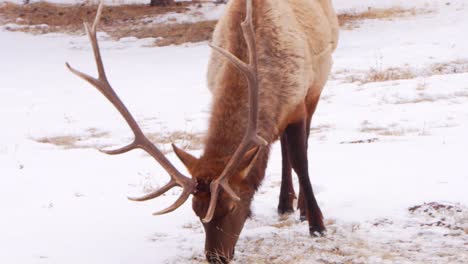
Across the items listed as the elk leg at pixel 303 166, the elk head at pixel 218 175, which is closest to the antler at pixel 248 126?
the elk head at pixel 218 175

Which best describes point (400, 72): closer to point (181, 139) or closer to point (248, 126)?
point (181, 139)

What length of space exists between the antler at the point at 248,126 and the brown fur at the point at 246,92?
11cm

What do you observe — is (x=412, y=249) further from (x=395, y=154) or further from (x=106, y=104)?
(x=106, y=104)

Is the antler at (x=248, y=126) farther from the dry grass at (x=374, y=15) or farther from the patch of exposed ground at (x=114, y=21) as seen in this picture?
the dry grass at (x=374, y=15)

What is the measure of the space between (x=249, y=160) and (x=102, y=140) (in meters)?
5.51

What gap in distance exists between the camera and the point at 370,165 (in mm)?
6527

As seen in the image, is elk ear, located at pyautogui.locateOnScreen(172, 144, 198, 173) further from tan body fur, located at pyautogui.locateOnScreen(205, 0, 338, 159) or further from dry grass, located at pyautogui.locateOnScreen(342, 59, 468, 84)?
dry grass, located at pyautogui.locateOnScreen(342, 59, 468, 84)

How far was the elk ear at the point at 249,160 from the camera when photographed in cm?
416

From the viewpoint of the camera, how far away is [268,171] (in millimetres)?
6883

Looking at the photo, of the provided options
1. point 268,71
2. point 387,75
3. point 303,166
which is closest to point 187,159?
point 268,71

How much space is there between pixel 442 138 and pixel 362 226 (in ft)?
8.63

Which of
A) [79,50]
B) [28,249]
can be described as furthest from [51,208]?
[79,50]

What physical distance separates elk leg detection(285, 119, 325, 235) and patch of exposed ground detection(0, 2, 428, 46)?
13582 mm

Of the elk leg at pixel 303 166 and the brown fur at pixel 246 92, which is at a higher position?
the brown fur at pixel 246 92
